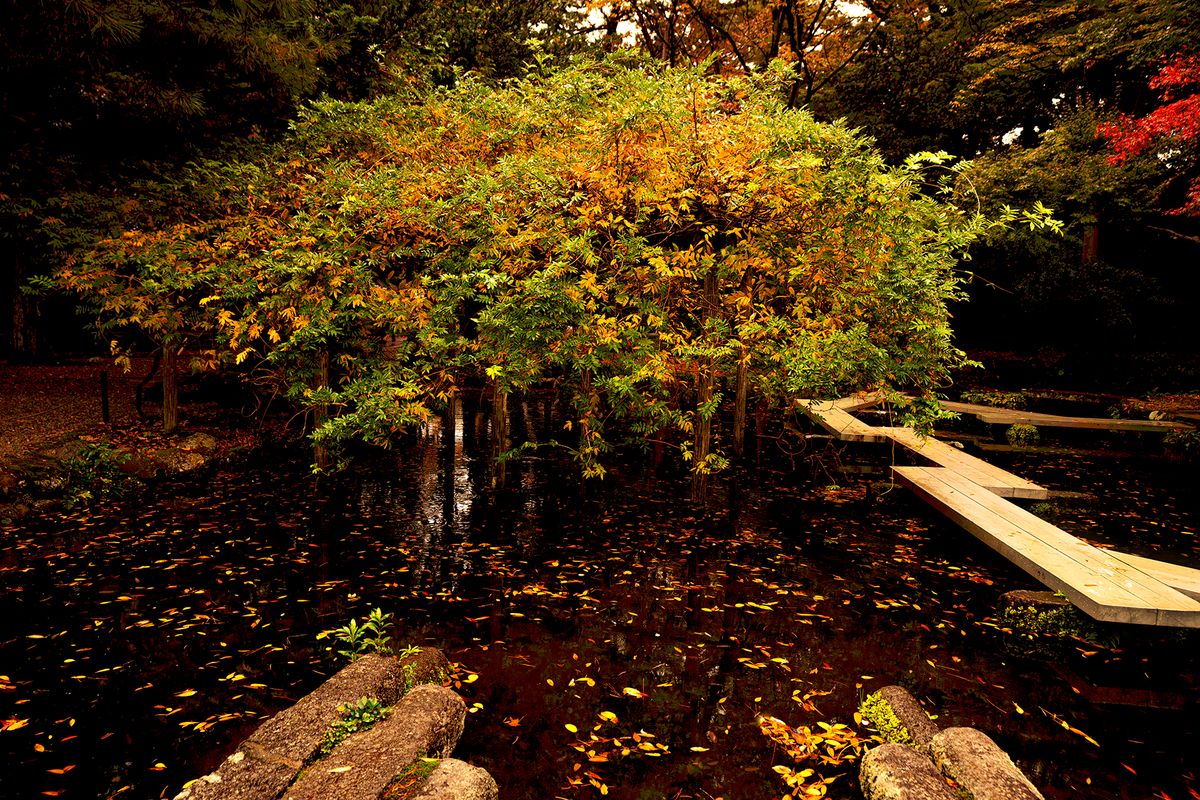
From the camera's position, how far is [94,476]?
377 inches

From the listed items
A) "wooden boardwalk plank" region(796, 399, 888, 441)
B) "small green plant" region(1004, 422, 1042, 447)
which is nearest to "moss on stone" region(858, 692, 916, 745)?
"wooden boardwalk plank" region(796, 399, 888, 441)

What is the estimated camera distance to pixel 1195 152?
15.7 meters

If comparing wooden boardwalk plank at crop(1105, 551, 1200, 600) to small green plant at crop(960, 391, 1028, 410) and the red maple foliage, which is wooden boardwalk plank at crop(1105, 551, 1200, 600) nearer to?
the red maple foliage

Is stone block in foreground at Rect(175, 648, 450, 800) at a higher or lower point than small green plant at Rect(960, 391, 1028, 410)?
lower

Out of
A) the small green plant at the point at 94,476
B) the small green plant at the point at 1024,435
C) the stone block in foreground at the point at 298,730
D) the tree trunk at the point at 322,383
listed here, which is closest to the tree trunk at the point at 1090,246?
the small green plant at the point at 1024,435

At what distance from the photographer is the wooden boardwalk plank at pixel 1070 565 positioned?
4660mm

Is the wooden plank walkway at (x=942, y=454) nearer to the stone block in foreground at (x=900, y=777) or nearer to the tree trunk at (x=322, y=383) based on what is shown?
the stone block in foreground at (x=900, y=777)

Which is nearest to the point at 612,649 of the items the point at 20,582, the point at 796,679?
the point at 796,679

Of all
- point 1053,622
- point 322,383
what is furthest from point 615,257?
point 1053,622

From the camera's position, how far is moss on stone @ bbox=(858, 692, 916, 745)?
13.4 feet

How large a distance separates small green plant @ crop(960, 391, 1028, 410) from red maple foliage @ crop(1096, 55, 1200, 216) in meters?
5.84

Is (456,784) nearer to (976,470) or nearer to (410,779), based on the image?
(410,779)

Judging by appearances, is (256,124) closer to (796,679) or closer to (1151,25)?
(796,679)

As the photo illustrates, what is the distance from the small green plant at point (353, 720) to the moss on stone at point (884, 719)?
10.5 ft
